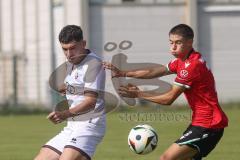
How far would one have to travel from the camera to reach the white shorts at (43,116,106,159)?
9.70 meters

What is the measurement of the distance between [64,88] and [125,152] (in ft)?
22.3

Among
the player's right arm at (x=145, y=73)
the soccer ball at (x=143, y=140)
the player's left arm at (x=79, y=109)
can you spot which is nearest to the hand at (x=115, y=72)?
the player's right arm at (x=145, y=73)

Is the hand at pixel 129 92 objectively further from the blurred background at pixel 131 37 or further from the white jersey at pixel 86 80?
the blurred background at pixel 131 37

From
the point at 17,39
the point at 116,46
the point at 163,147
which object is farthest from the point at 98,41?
the point at 163,147

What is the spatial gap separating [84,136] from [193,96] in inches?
54.6

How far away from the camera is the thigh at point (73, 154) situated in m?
9.54

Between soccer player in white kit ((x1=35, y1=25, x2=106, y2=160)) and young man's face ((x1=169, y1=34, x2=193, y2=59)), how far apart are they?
90 centimetres

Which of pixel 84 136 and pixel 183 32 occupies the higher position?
pixel 183 32

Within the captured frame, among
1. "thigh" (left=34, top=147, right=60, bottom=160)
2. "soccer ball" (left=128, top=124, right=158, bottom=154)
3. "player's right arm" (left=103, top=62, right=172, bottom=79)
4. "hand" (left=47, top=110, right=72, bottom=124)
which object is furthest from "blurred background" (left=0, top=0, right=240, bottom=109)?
"hand" (left=47, top=110, right=72, bottom=124)

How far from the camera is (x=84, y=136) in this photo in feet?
32.0

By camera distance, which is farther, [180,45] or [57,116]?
[180,45]

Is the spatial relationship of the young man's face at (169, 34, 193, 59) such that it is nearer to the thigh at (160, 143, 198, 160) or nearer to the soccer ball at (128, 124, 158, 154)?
the thigh at (160, 143, 198, 160)

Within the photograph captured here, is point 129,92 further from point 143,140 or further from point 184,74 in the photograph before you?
point 143,140

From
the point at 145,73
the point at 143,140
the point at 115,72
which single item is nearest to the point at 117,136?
the point at 145,73
